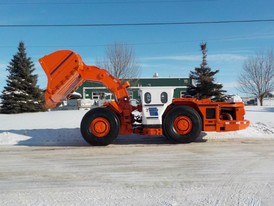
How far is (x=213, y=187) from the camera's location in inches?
240

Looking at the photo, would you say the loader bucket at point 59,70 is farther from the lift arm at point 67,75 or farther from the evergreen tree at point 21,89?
the evergreen tree at point 21,89

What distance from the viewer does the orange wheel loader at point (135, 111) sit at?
11406mm

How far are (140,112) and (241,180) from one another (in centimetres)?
587

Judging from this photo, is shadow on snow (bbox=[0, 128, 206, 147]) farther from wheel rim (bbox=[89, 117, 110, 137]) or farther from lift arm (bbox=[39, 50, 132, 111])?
lift arm (bbox=[39, 50, 132, 111])

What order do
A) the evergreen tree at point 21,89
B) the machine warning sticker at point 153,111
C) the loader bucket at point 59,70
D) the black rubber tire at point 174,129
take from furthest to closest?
the evergreen tree at point 21,89
the loader bucket at point 59,70
the machine warning sticker at point 153,111
the black rubber tire at point 174,129

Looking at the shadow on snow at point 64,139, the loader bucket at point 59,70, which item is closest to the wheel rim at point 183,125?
the shadow on snow at point 64,139

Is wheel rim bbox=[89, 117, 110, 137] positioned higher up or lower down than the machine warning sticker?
lower down

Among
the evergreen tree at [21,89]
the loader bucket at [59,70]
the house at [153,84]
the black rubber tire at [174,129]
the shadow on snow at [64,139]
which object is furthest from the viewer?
the house at [153,84]

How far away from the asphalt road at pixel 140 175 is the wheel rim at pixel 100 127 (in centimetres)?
64

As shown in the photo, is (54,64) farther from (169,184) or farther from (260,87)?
(260,87)

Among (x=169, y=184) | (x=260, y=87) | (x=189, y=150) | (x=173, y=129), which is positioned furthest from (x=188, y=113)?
(x=260, y=87)

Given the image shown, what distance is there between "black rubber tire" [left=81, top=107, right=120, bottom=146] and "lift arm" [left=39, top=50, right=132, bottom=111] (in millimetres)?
551

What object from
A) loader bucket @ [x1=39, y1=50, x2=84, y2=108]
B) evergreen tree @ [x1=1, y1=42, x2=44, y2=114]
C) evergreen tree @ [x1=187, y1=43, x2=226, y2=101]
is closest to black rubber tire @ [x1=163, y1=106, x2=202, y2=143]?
loader bucket @ [x1=39, y1=50, x2=84, y2=108]

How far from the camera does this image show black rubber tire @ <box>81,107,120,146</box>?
11.4 m
